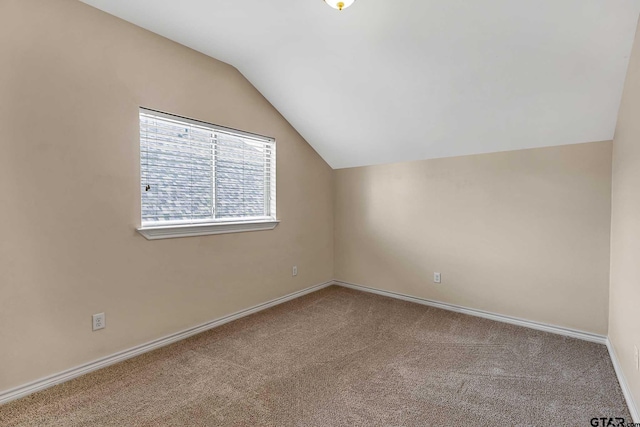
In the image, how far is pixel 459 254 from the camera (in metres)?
3.24

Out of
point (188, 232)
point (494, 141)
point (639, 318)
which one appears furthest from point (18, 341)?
point (494, 141)

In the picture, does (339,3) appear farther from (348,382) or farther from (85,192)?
(348,382)

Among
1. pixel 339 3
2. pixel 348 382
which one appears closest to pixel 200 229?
pixel 348 382

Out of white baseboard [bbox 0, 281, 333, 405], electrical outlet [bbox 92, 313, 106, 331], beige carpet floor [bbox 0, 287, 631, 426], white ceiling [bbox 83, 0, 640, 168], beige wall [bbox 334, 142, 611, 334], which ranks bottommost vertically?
beige carpet floor [bbox 0, 287, 631, 426]

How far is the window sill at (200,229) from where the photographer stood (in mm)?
2434

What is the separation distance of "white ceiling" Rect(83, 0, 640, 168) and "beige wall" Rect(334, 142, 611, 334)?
0.24 meters

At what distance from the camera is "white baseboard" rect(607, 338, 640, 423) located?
1.60m

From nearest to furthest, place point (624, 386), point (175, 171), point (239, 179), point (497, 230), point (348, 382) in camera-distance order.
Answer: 1. point (624, 386)
2. point (348, 382)
3. point (175, 171)
4. point (497, 230)
5. point (239, 179)

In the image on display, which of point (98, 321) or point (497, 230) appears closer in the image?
point (98, 321)

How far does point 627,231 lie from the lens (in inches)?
74.5

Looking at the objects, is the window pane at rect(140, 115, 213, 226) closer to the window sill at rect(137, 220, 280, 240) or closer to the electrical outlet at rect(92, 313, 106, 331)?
the window sill at rect(137, 220, 280, 240)

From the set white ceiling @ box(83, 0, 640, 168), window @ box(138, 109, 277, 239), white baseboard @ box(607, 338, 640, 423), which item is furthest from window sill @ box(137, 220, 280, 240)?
white baseboard @ box(607, 338, 640, 423)

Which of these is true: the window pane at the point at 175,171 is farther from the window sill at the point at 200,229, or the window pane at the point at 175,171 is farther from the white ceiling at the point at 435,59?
the white ceiling at the point at 435,59

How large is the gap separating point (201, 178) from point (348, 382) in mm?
2063
